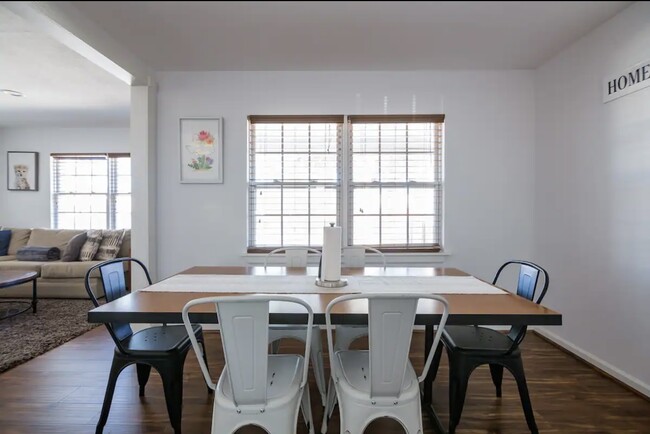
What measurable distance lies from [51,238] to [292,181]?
3736 millimetres

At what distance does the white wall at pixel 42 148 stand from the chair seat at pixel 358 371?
5.05 m

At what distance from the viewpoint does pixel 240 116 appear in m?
2.90

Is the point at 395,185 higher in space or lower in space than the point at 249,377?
higher

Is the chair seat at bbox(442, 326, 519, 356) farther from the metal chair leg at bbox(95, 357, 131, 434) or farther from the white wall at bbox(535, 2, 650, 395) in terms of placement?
the metal chair leg at bbox(95, 357, 131, 434)

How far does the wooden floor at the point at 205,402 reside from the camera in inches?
64.2

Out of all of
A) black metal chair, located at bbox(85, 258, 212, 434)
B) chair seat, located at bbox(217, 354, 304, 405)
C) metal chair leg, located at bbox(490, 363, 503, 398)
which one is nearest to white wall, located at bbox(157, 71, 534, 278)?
metal chair leg, located at bbox(490, 363, 503, 398)

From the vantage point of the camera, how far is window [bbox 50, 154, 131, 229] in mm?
5062

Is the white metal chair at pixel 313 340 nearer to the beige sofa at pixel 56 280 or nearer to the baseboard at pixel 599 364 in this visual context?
the baseboard at pixel 599 364

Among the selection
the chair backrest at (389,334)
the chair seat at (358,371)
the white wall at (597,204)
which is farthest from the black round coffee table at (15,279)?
the white wall at (597,204)

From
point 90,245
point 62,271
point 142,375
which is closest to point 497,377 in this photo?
point 142,375

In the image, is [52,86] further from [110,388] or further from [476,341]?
[476,341]

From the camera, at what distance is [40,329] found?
2.89 meters

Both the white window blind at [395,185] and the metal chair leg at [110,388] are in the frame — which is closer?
the metal chair leg at [110,388]

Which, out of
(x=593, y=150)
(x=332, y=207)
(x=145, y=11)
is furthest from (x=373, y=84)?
(x=145, y=11)
